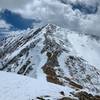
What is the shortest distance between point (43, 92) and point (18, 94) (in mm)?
4354

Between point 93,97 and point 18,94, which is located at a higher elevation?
point 18,94

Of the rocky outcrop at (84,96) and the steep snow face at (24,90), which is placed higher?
the steep snow face at (24,90)

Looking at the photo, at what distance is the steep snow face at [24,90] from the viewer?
3941 cm

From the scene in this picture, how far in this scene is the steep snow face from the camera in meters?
39.4

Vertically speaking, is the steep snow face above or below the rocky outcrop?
above

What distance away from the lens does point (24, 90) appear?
42344mm

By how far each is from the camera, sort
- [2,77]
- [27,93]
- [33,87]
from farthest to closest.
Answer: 1. [2,77]
2. [33,87]
3. [27,93]

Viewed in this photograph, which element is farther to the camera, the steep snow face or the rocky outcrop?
the rocky outcrop

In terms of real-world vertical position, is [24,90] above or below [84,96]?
above

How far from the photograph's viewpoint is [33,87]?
4484 cm

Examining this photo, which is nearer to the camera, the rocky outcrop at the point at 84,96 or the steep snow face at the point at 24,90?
the steep snow face at the point at 24,90

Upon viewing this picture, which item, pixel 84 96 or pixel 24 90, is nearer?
pixel 24 90

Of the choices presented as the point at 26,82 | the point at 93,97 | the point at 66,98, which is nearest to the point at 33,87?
the point at 26,82

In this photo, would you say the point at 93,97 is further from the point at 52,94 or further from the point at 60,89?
the point at 52,94
